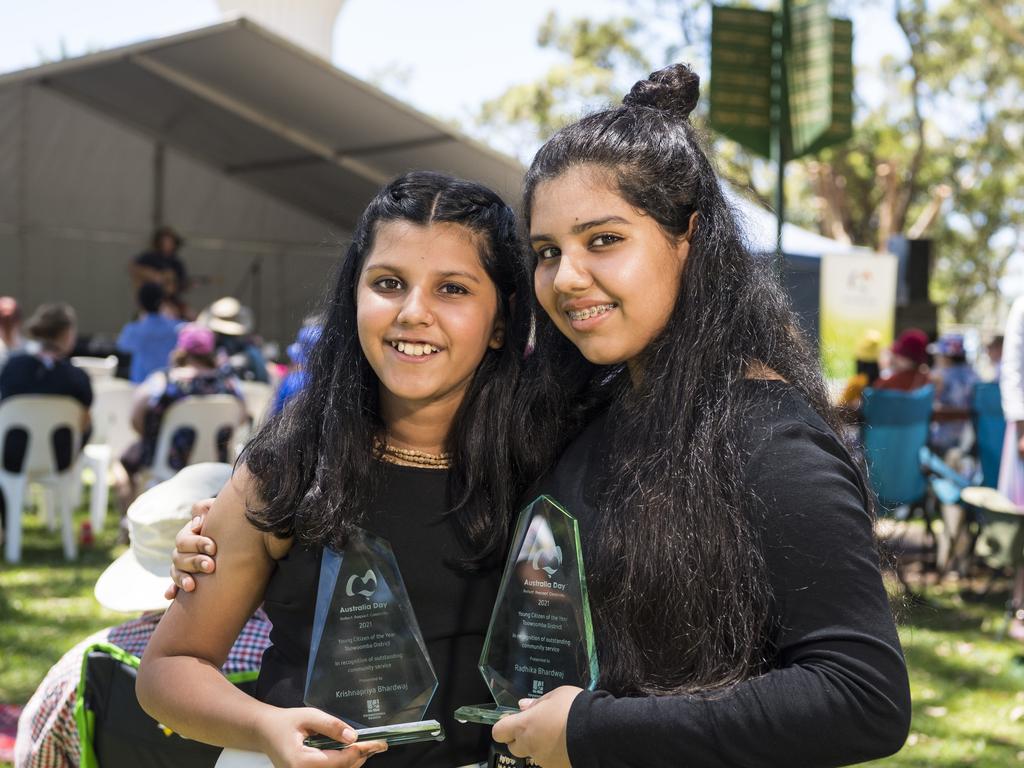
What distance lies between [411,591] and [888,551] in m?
0.76

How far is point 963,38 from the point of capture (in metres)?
27.6

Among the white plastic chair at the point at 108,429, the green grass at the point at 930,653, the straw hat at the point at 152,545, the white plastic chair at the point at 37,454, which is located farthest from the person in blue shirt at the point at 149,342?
the straw hat at the point at 152,545

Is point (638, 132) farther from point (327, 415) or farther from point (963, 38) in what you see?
point (963, 38)

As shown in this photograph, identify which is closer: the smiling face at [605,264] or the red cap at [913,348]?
the smiling face at [605,264]

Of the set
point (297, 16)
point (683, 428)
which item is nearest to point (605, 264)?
point (683, 428)

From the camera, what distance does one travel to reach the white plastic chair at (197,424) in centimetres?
715

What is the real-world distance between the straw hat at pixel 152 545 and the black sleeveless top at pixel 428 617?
2.88ft

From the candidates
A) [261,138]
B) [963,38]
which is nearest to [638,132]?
[261,138]

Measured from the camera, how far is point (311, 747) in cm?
157

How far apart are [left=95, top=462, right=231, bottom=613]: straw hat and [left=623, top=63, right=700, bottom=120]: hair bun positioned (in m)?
1.44

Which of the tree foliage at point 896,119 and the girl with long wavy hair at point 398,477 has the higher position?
the tree foliage at point 896,119

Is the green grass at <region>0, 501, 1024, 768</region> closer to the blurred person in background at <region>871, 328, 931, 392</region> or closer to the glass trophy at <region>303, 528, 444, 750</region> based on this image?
the blurred person in background at <region>871, 328, 931, 392</region>

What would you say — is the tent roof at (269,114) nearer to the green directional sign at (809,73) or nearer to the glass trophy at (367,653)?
the green directional sign at (809,73)

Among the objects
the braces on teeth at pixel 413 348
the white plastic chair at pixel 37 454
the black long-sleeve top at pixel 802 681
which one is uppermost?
the braces on teeth at pixel 413 348
